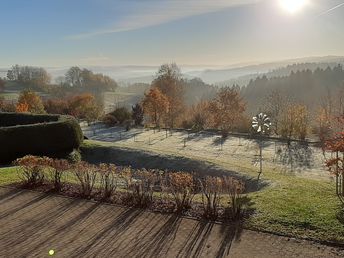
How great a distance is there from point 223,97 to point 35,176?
118 ft

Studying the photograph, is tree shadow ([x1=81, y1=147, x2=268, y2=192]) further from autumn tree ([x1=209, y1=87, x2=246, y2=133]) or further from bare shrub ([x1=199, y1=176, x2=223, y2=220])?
autumn tree ([x1=209, y1=87, x2=246, y2=133])

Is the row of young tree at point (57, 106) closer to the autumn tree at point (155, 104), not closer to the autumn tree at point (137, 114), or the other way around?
the autumn tree at point (137, 114)

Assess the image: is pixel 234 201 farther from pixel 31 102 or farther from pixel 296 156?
pixel 31 102

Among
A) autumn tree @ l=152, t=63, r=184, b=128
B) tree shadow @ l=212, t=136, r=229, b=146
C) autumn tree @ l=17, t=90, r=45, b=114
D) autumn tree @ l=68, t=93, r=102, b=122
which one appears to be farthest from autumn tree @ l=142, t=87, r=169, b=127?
autumn tree @ l=17, t=90, r=45, b=114

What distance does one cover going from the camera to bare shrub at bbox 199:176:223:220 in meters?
12.0

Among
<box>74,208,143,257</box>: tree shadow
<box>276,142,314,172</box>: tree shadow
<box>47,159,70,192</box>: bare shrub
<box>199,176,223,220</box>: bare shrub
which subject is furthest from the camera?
<box>276,142,314,172</box>: tree shadow

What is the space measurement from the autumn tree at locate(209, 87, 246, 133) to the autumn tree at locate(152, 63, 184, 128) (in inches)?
499

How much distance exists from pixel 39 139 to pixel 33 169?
9.67 m

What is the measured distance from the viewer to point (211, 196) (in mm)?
13039

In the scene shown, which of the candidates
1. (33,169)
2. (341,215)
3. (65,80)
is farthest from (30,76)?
(341,215)

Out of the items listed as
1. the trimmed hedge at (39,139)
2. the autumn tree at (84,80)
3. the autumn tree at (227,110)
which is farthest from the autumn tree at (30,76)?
the trimmed hedge at (39,139)

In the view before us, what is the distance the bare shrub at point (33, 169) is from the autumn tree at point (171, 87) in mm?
43667

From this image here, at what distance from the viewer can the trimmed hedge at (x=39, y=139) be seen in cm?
2416

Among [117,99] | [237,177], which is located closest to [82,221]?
[237,177]
